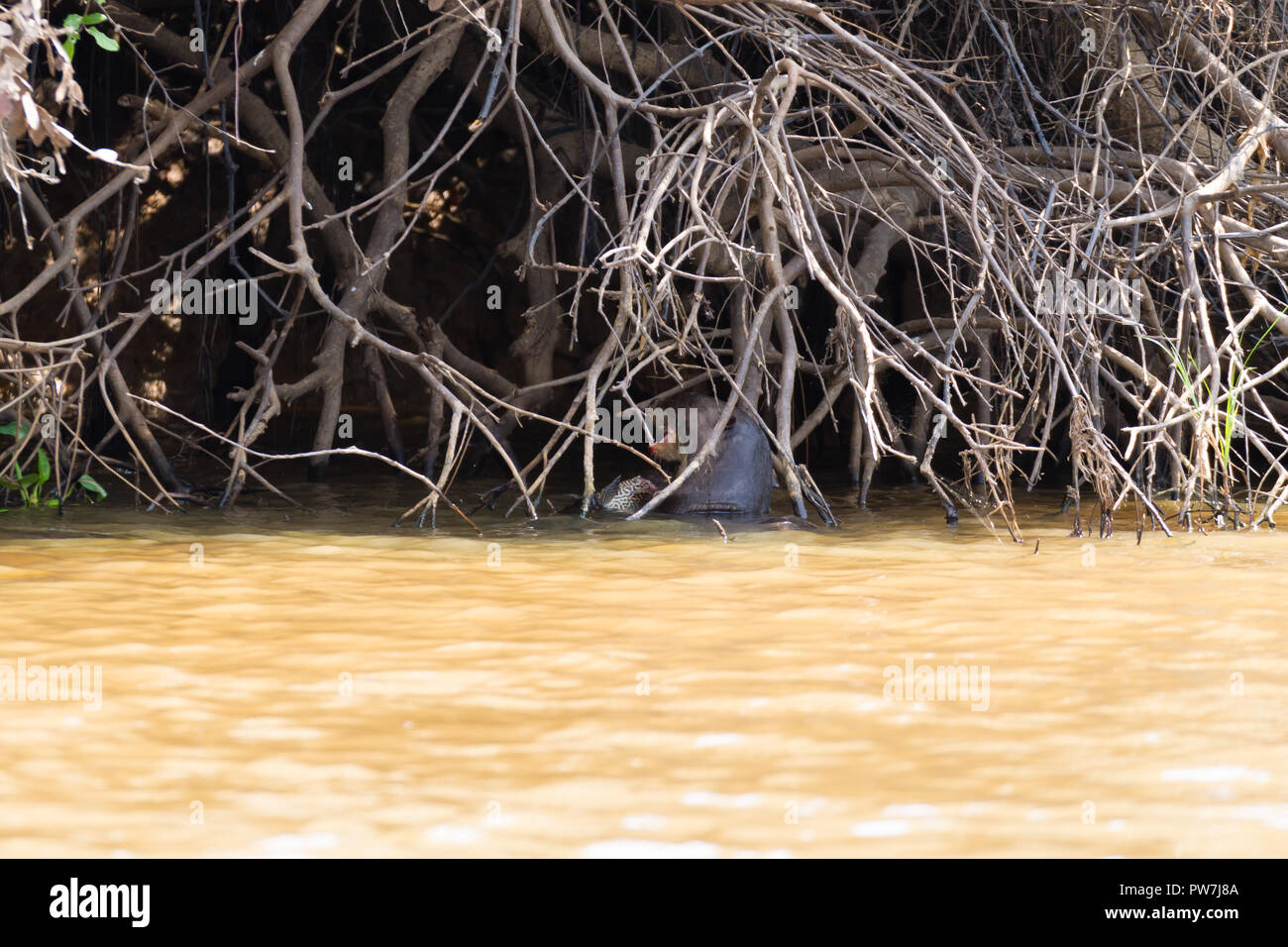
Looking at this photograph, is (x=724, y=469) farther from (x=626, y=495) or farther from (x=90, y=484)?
(x=90, y=484)

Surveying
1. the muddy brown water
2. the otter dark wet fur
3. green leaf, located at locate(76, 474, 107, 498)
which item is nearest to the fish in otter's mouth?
the otter dark wet fur

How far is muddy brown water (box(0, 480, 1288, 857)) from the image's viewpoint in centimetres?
193

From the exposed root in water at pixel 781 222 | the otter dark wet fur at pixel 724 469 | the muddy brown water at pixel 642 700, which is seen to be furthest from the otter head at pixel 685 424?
the muddy brown water at pixel 642 700

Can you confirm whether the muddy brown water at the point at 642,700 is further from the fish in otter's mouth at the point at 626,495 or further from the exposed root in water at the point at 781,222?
the fish in otter's mouth at the point at 626,495

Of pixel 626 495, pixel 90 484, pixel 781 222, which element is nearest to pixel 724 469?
pixel 626 495

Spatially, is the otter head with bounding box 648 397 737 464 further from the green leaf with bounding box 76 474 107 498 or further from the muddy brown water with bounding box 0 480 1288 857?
the green leaf with bounding box 76 474 107 498

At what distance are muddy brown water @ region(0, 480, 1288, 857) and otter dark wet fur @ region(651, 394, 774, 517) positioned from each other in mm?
930

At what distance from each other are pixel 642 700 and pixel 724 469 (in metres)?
2.68

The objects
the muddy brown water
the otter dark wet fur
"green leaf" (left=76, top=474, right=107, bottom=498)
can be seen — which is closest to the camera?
the muddy brown water

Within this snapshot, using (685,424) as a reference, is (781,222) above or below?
above

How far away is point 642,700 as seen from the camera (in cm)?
255

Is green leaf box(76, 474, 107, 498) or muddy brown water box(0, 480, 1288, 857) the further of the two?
green leaf box(76, 474, 107, 498)

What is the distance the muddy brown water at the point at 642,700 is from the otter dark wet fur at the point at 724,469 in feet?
3.05
